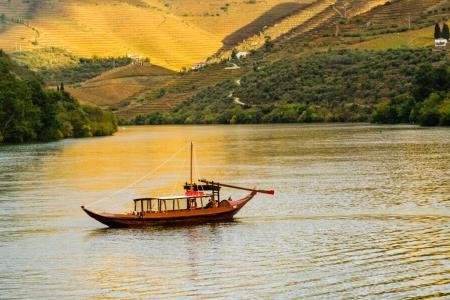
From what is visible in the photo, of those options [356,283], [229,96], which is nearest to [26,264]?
[356,283]

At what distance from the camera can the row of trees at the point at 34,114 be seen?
346ft

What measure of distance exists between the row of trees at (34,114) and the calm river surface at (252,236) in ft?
107

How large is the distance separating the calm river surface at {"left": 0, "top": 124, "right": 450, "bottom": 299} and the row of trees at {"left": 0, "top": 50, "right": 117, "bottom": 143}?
32.7m

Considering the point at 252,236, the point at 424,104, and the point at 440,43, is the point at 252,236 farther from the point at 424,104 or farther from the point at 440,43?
the point at 440,43

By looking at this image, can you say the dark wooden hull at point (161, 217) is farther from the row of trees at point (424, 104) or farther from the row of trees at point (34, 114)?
the row of trees at point (424, 104)

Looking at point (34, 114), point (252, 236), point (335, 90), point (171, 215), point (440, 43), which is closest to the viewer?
point (252, 236)

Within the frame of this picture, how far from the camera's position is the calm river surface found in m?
32.0

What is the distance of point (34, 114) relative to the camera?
10888 cm

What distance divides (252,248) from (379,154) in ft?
130

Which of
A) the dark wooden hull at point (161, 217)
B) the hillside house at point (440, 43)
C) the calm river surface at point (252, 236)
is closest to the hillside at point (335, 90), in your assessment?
the hillside house at point (440, 43)

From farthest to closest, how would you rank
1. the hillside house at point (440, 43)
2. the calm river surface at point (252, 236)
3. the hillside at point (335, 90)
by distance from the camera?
the hillside house at point (440, 43), the hillside at point (335, 90), the calm river surface at point (252, 236)

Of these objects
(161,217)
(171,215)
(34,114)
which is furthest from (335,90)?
(161,217)

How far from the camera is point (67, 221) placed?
150 ft

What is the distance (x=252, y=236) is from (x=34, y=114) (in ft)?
235
